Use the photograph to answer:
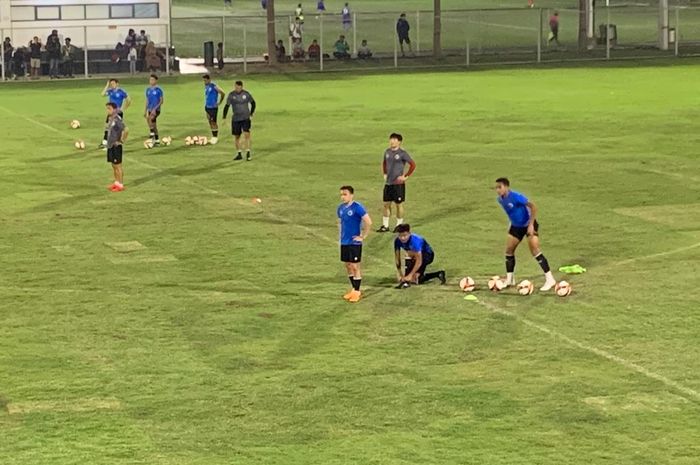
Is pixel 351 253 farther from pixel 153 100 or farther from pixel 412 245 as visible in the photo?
pixel 153 100

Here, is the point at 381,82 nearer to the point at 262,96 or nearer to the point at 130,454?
the point at 262,96

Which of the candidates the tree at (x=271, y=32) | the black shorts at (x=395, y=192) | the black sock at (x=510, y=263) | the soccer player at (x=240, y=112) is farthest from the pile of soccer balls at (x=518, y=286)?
the tree at (x=271, y=32)

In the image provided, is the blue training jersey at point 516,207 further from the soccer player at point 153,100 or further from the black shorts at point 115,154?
the soccer player at point 153,100

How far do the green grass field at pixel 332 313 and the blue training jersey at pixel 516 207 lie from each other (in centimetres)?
123

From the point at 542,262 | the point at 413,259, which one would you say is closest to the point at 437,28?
the point at 413,259

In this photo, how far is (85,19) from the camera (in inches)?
2510

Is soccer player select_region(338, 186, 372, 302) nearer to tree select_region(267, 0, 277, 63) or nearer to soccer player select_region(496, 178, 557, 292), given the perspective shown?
soccer player select_region(496, 178, 557, 292)

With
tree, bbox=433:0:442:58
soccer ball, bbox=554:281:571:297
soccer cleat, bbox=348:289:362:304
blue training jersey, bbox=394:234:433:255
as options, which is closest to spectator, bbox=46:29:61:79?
tree, bbox=433:0:442:58

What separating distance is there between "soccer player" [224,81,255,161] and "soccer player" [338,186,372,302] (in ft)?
54.4

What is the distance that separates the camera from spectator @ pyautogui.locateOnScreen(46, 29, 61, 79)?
205ft

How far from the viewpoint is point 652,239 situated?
28.1m

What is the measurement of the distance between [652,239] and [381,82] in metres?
35.0

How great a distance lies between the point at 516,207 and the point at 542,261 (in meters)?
1.03

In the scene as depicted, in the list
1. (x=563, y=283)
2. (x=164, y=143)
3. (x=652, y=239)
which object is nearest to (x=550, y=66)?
(x=164, y=143)
